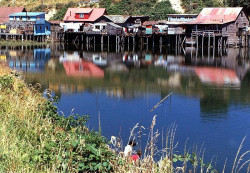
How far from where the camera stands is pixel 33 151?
8969 mm

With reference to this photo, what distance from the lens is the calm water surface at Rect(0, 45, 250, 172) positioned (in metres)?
16.0

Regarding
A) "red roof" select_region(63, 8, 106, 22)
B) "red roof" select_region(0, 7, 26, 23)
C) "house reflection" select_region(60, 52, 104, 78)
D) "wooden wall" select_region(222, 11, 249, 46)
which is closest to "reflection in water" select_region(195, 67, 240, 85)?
"house reflection" select_region(60, 52, 104, 78)

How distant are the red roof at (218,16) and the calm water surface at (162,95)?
52.5ft

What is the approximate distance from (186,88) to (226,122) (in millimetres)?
8475

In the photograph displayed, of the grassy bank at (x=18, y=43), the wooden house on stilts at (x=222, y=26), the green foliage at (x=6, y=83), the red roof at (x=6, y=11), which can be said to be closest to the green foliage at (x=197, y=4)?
the wooden house on stilts at (x=222, y=26)

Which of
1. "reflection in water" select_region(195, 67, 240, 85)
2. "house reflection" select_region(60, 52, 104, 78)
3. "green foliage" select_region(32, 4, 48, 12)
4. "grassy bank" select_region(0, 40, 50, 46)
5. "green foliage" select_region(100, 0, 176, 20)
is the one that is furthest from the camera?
"green foliage" select_region(32, 4, 48, 12)

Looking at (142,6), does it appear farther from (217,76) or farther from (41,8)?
(217,76)

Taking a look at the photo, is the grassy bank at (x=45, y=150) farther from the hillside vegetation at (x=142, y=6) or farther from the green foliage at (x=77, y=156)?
the hillside vegetation at (x=142, y=6)

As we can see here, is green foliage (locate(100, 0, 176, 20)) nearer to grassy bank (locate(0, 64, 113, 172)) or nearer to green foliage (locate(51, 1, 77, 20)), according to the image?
green foliage (locate(51, 1, 77, 20))

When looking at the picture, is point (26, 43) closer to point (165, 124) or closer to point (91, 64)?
point (91, 64)

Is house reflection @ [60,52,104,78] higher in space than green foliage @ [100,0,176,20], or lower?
lower

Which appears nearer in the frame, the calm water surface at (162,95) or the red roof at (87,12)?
the calm water surface at (162,95)

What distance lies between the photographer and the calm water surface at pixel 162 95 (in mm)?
16016

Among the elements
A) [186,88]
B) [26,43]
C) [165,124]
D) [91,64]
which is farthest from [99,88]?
[26,43]
